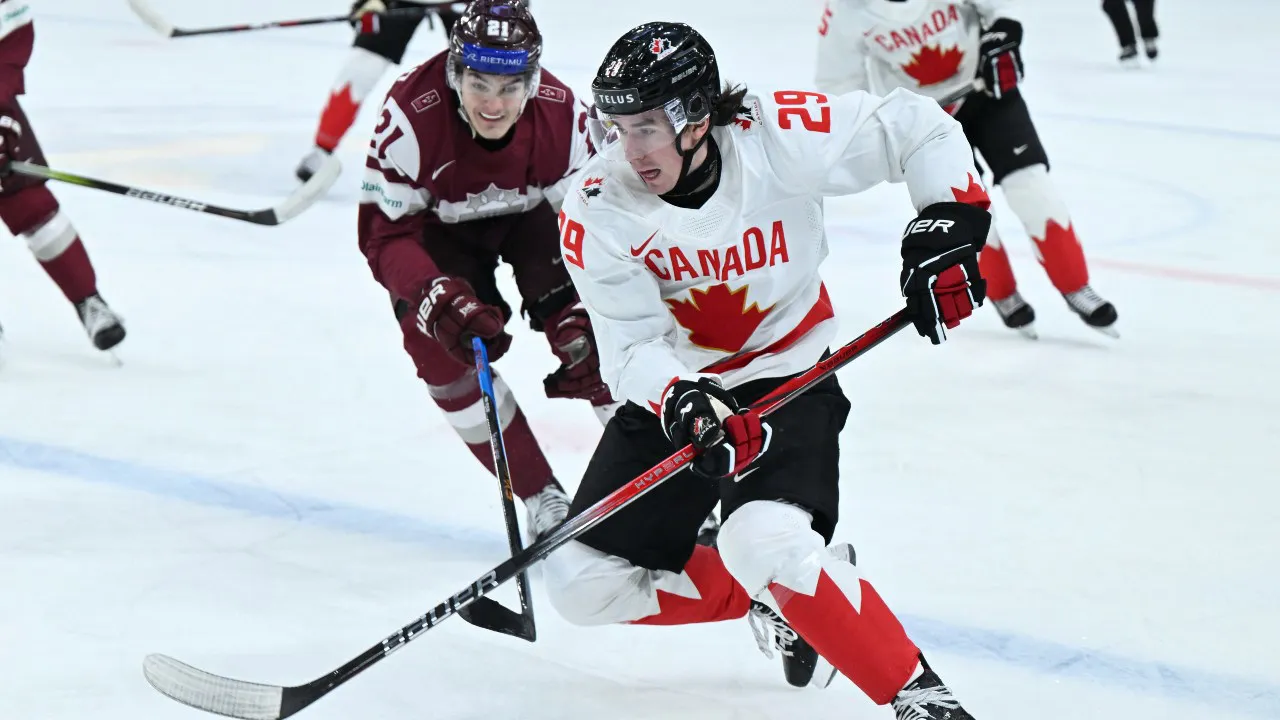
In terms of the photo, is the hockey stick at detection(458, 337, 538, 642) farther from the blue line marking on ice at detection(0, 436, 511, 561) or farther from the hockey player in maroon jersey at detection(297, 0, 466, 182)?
the hockey player in maroon jersey at detection(297, 0, 466, 182)

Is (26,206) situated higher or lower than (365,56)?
higher

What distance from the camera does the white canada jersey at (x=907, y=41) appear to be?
11.6 ft

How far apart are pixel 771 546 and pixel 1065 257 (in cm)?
205

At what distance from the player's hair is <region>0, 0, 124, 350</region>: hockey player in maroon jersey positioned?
6.81 feet

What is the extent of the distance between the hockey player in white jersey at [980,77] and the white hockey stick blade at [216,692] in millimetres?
2256

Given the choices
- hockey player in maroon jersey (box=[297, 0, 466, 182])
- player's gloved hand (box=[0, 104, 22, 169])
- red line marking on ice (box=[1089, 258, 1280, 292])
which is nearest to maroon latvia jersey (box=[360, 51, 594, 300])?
player's gloved hand (box=[0, 104, 22, 169])

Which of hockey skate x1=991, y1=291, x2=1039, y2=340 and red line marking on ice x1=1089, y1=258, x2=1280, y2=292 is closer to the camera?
hockey skate x1=991, y1=291, x2=1039, y2=340

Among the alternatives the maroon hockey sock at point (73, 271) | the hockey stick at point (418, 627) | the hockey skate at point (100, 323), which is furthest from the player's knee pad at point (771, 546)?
the maroon hockey sock at point (73, 271)

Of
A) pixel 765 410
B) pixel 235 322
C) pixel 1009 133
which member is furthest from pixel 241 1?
pixel 765 410

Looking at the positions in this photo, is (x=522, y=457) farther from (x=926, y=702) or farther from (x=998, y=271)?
(x=998, y=271)

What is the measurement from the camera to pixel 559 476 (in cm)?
302

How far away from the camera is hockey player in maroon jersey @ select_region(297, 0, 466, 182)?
5.03 metres

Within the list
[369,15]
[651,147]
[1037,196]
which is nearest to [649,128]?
[651,147]

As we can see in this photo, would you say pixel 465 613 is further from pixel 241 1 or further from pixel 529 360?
pixel 241 1
